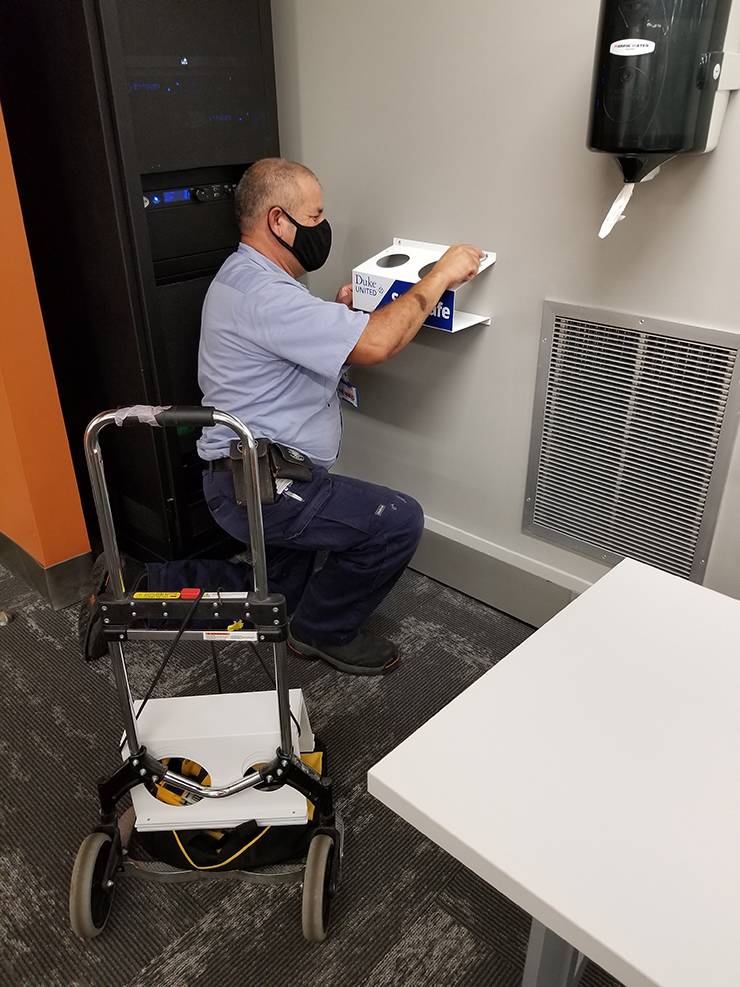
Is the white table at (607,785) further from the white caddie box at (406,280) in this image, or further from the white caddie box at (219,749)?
the white caddie box at (406,280)

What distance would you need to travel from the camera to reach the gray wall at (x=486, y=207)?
1.73 m

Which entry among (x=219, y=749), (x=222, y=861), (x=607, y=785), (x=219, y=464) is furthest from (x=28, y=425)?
(x=607, y=785)

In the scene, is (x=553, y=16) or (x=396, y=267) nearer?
(x=553, y=16)

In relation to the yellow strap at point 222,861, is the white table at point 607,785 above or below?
above

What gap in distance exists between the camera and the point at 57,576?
248 centimetres

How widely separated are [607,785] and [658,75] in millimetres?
1235

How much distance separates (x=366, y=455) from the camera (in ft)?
8.88

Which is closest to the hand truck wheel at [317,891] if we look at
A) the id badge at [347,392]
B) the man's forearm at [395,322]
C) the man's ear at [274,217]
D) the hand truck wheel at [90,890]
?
the hand truck wheel at [90,890]

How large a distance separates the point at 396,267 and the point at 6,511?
1.50m

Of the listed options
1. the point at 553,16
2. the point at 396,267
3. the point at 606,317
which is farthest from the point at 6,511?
the point at 553,16

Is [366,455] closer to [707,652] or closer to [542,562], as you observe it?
[542,562]

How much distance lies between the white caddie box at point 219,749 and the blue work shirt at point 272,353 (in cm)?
72

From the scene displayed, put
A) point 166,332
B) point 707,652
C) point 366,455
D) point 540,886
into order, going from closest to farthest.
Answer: point 540,886 → point 707,652 → point 166,332 → point 366,455

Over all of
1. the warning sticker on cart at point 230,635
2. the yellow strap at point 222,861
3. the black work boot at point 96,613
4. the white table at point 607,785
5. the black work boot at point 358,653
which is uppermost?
the white table at point 607,785
